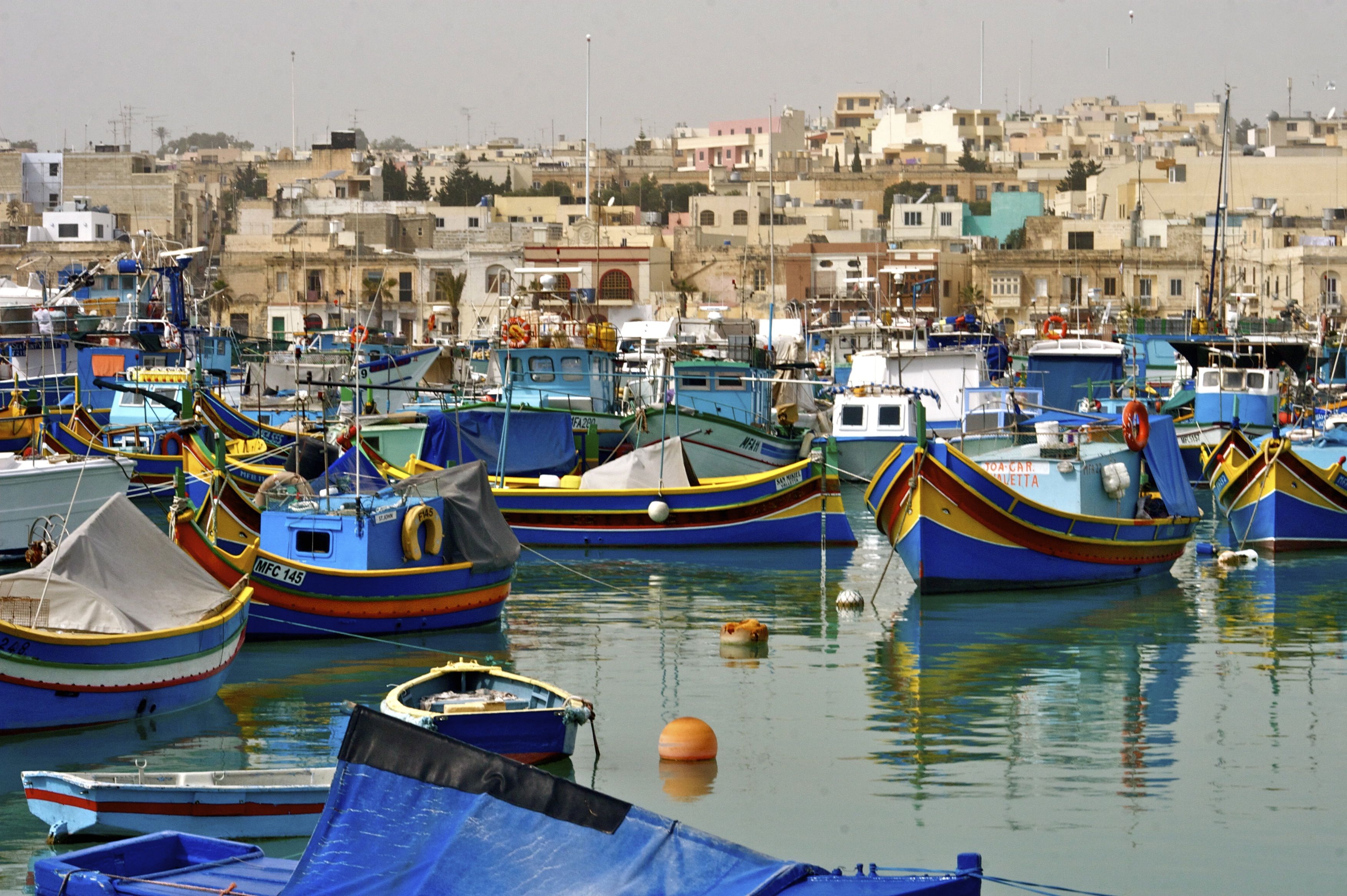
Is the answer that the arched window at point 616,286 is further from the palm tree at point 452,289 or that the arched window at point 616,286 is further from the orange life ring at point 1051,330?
the orange life ring at point 1051,330

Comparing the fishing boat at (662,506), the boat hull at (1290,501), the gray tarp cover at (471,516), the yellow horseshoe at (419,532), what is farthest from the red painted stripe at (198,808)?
the boat hull at (1290,501)

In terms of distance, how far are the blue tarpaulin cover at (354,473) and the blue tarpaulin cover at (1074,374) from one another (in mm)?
23008

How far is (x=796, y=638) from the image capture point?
21094 millimetres

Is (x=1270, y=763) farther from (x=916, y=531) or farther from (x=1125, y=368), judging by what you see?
(x=1125, y=368)

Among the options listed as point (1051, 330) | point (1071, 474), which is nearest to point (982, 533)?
point (1071, 474)

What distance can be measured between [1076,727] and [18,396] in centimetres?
2995

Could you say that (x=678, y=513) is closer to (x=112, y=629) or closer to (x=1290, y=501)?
(x=1290, y=501)

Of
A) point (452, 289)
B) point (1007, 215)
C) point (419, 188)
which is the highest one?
point (419, 188)

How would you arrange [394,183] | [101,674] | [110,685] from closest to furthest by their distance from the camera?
[101,674]
[110,685]
[394,183]

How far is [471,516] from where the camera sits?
20.6 metres

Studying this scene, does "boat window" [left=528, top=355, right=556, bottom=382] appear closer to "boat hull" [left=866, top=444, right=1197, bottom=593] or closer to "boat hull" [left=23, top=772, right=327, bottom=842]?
"boat hull" [left=866, top=444, right=1197, bottom=593]

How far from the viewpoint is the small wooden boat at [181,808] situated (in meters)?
12.2

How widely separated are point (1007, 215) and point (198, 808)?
82309 mm

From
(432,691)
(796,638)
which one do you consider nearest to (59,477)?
(796,638)
